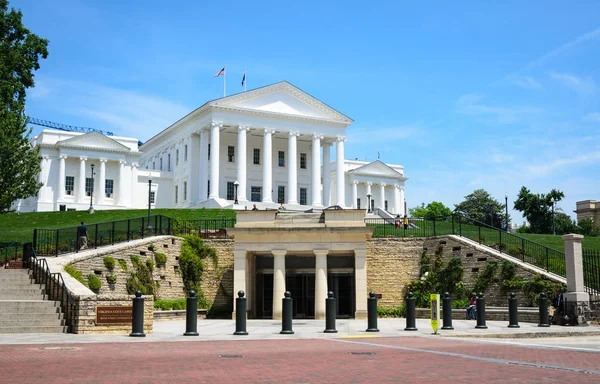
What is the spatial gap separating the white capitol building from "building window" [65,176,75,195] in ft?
0.43

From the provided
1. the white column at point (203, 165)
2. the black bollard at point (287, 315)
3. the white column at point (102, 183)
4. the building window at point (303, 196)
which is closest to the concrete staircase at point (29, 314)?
the black bollard at point (287, 315)

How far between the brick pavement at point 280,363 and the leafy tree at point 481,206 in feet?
376

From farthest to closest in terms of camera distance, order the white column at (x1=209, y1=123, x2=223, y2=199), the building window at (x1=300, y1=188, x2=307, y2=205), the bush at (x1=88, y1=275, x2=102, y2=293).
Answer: the building window at (x1=300, y1=188, x2=307, y2=205) < the white column at (x1=209, y1=123, x2=223, y2=199) < the bush at (x1=88, y1=275, x2=102, y2=293)

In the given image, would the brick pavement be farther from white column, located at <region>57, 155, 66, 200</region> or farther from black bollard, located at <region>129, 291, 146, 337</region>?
white column, located at <region>57, 155, 66, 200</region>

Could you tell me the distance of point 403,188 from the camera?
370ft

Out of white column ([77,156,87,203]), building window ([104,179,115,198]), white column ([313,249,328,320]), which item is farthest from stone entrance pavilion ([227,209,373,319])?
building window ([104,179,115,198])

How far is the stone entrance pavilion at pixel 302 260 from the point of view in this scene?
34.7 meters

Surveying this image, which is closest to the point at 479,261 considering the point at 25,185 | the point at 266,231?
the point at 266,231

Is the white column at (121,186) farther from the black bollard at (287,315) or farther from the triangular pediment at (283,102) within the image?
the black bollard at (287,315)

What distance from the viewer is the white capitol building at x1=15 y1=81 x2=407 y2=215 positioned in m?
82.5

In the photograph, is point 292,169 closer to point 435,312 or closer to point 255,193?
point 255,193

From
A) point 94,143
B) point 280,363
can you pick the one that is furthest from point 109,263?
point 94,143

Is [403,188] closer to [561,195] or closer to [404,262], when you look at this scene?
[561,195]

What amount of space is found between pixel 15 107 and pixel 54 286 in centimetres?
2104
